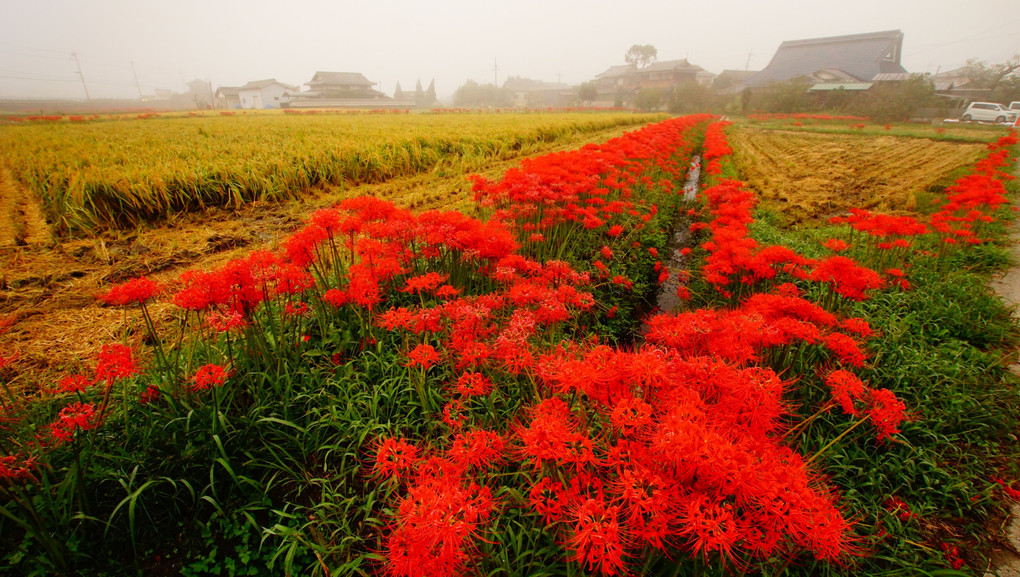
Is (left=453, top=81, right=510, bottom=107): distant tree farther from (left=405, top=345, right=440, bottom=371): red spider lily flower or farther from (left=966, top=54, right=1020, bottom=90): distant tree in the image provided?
(left=405, top=345, right=440, bottom=371): red spider lily flower

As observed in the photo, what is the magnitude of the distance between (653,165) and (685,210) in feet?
5.87

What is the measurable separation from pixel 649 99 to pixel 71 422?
184 feet

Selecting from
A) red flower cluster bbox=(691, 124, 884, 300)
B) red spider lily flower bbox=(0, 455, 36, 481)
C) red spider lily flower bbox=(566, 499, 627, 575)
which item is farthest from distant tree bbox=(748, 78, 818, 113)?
red spider lily flower bbox=(0, 455, 36, 481)

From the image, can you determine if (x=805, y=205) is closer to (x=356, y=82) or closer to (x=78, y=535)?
(x=78, y=535)

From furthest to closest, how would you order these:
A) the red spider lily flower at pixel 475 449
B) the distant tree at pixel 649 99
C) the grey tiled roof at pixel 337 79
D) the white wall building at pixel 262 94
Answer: the grey tiled roof at pixel 337 79, the white wall building at pixel 262 94, the distant tree at pixel 649 99, the red spider lily flower at pixel 475 449

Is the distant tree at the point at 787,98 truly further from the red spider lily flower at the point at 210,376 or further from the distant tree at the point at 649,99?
the red spider lily flower at the point at 210,376

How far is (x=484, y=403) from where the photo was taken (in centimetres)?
280

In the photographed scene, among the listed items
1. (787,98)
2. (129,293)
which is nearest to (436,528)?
(129,293)

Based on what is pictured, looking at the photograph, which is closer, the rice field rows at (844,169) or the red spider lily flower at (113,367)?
the red spider lily flower at (113,367)

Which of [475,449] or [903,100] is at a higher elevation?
[903,100]

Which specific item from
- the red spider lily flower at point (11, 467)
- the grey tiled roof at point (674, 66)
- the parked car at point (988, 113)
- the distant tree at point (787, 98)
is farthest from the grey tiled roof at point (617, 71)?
the red spider lily flower at point (11, 467)

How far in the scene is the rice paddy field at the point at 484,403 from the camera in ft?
4.95

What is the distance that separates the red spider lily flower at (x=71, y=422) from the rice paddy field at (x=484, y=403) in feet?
0.14

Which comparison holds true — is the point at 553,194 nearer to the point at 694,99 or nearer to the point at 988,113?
the point at 988,113
